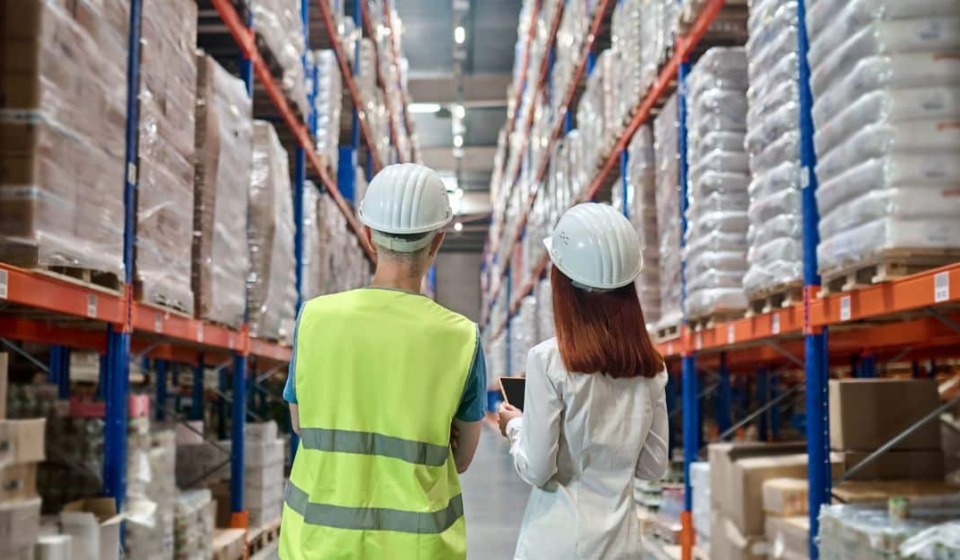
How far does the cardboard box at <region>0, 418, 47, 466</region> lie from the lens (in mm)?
2891

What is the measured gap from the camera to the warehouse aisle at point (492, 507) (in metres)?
6.44

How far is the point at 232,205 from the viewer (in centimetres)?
514

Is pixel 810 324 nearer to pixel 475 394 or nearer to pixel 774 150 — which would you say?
pixel 774 150

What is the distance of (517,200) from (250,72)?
11.3m

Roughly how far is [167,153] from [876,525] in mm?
3219

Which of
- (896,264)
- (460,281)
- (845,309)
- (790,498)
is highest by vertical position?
(460,281)

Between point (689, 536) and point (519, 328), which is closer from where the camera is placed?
point (689, 536)

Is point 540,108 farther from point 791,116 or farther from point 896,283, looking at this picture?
point 896,283

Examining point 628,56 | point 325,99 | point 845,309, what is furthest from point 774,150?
point 325,99

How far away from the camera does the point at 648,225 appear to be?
654 centimetres

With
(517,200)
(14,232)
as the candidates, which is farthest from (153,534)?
(517,200)

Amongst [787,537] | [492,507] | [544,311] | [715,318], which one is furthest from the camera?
[544,311]

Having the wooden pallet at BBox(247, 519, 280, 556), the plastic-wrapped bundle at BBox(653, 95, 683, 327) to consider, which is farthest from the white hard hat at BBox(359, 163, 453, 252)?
the wooden pallet at BBox(247, 519, 280, 556)

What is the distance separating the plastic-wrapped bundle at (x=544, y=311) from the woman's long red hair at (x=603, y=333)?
8.66 m
